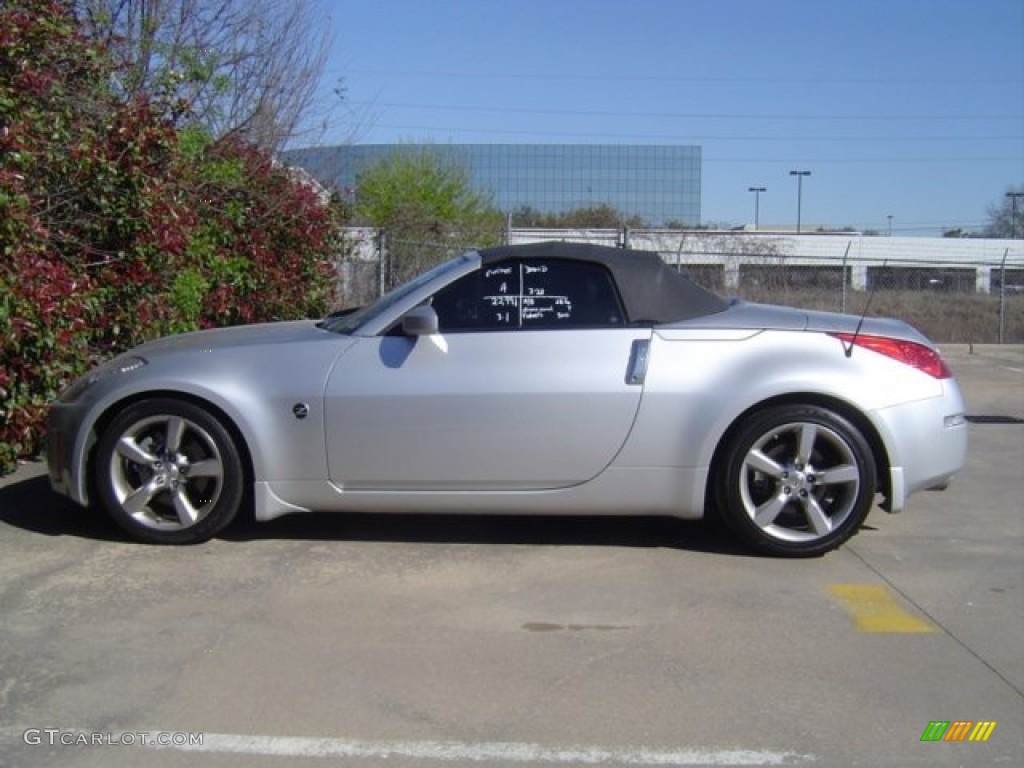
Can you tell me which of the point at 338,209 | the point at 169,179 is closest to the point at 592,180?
the point at 338,209

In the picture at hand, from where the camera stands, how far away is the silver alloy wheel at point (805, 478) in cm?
545

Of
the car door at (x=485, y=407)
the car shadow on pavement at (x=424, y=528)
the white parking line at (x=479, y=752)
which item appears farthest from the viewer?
the car shadow on pavement at (x=424, y=528)

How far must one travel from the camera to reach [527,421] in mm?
5418

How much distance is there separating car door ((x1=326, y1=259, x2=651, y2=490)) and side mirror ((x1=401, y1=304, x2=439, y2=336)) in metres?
0.05

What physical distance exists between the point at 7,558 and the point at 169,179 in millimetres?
3339

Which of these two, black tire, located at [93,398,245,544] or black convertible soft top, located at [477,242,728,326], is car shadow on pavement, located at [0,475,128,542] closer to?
black tire, located at [93,398,245,544]

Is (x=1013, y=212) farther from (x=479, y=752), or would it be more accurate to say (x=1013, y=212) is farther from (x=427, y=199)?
(x=479, y=752)

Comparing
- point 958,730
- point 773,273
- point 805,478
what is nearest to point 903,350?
point 805,478

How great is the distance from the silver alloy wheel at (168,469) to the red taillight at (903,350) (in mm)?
3311

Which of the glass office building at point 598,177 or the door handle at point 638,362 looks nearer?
the door handle at point 638,362

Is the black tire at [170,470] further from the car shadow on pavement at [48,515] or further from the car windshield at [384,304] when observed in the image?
the car windshield at [384,304]

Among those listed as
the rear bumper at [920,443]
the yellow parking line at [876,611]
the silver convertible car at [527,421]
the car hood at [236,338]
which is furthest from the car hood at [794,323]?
the car hood at [236,338]

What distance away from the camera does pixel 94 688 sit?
12.9 feet

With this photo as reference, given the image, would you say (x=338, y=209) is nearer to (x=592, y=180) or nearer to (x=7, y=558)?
(x=7, y=558)
